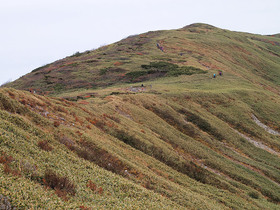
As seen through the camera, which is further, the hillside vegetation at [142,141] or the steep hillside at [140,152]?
the hillside vegetation at [142,141]

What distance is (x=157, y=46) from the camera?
119688 mm

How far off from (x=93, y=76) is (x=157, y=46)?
1880 inches

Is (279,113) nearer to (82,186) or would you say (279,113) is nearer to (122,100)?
(122,100)

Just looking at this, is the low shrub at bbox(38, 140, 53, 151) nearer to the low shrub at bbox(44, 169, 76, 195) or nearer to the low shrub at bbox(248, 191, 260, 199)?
the low shrub at bbox(44, 169, 76, 195)

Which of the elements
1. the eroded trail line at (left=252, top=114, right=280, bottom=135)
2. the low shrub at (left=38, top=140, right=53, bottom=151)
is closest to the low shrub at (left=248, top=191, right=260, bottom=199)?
the low shrub at (left=38, top=140, right=53, bottom=151)

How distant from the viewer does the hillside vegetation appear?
43.0ft

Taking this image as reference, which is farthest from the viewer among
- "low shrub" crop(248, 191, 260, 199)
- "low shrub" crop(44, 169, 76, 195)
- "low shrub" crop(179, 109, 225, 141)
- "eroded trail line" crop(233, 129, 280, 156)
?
"eroded trail line" crop(233, 129, 280, 156)

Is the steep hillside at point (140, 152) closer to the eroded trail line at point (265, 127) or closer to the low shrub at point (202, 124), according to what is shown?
the low shrub at point (202, 124)

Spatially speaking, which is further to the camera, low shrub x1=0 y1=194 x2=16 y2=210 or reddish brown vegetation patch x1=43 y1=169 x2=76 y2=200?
reddish brown vegetation patch x1=43 y1=169 x2=76 y2=200

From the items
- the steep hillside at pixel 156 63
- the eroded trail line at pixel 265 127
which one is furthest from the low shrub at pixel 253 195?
the steep hillside at pixel 156 63

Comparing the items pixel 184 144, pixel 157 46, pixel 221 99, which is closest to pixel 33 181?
pixel 184 144

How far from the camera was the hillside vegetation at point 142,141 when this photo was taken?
13094 millimetres

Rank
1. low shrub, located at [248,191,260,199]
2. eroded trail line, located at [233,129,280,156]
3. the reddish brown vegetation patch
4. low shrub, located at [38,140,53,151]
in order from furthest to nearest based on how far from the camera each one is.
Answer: eroded trail line, located at [233,129,280,156]
low shrub, located at [248,191,260,199]
low shrub, located at [38,140,53,151]
the reddish brown vegetation patch

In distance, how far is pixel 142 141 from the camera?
98.1 feet
